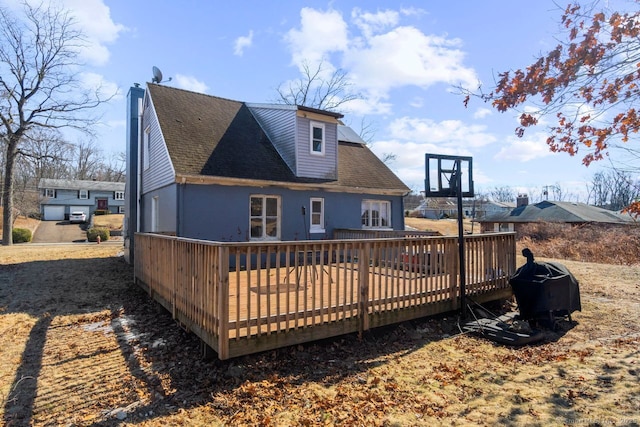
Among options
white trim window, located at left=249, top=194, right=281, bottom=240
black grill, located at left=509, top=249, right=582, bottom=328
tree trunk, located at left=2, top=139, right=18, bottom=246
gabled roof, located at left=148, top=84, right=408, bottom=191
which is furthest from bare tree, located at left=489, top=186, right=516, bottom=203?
black grill, located at left=509, top=249, right=582, bottom=328

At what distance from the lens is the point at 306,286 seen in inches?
181

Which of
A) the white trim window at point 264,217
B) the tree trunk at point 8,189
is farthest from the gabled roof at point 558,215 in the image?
the tree trunk at point 8,189

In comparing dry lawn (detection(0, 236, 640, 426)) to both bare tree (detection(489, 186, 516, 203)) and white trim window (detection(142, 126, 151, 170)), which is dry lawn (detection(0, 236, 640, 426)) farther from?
bare tree (detection(489, 186, 516, 203))

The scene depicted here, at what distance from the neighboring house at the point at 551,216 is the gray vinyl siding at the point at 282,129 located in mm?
28137

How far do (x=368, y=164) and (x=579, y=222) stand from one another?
81.8ft

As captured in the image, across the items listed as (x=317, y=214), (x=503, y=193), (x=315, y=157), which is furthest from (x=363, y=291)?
(x=503, y=193)

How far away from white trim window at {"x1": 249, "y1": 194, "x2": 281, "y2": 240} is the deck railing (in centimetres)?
382

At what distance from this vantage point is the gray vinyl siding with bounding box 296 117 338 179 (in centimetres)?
1275

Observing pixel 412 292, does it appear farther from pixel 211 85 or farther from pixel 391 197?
pixel 211 85

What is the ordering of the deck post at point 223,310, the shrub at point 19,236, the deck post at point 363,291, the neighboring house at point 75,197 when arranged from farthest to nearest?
the neighboring house at point 75,197, the shrub at point 19,236, the deck post at point 363,291, the deck post at point 223,310

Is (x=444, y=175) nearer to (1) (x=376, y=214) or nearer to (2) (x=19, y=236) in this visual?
(1) (x=376, y=214)

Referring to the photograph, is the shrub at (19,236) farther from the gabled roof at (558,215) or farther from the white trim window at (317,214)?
the gabled roof at (558,215)

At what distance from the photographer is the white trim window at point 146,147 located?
13.1 m

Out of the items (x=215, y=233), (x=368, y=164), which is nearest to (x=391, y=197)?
(x=368, y=164)
